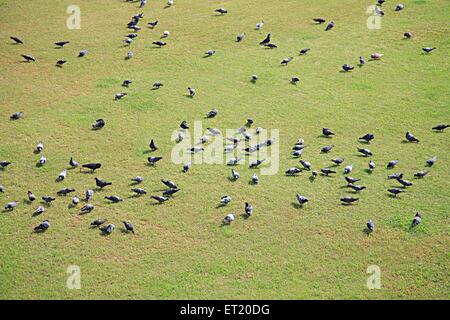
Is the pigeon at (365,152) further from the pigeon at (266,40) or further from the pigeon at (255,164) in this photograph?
the pigeon at (266,40)

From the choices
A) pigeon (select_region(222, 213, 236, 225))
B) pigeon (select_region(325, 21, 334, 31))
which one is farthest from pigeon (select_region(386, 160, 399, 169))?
pigeon (select_region(325, 21, 334, 31))

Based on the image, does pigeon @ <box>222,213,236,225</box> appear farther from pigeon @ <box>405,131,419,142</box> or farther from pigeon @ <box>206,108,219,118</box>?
pigeon @ <box>405,131,419,142</box>

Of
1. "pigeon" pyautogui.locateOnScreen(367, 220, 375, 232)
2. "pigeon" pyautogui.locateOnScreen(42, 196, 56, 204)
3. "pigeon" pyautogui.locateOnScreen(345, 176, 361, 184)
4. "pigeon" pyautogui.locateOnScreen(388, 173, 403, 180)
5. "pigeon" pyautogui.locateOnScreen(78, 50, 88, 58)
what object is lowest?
"pigeon" pyautogui.locateOnScreen(367, 220, 375, 232)

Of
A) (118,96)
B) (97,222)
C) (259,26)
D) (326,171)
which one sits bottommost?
(97,222)

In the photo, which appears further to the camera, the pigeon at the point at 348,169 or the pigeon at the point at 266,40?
the pigeon at the point at 266,40

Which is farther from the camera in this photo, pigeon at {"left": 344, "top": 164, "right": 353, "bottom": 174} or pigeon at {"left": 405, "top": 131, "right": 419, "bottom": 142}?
pigeon at {"left": 405, "top": 131, "right": 419, "bottom": 142}

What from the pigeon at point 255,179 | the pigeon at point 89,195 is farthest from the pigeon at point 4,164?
the pigeon at point 255,179

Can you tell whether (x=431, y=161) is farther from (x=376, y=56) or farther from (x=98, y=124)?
(x=98, y=124)

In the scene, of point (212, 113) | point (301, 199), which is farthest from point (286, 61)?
point (301, 199)
